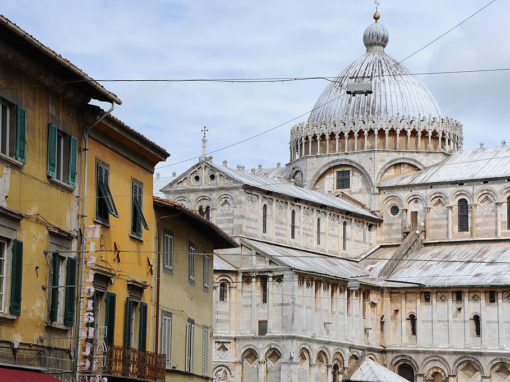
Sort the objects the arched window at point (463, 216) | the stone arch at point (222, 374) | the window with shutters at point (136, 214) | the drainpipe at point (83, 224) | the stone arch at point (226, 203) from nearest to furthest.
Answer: the drainpipe at point (83, 224)
the window with shutters at point (136, 214)
the stone arch at point (222, 374)
the stone arch at point (226, 203)
the arched window at point (463, 216)

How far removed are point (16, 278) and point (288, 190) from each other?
60280mm

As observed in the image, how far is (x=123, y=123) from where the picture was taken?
3478 cm

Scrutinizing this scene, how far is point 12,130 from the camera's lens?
28.9 metres

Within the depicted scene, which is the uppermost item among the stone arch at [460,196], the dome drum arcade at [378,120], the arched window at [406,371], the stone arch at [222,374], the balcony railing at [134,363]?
the dome drum arcade at [378,120]

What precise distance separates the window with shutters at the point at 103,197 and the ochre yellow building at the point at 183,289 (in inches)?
159

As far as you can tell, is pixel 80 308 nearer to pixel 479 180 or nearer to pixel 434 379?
pixel 434 379

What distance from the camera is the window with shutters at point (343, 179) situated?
9781 centimetres

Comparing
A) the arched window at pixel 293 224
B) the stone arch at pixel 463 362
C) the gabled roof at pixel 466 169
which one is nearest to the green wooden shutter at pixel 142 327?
the stone arch at pixel 463 362

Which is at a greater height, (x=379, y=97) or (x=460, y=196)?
(x=379, y=97)

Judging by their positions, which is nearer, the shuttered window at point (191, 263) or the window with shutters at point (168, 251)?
the window with shutters at point (168, 251)

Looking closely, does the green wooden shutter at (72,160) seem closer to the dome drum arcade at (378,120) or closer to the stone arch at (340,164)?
the dome drum arcade at (378,120)

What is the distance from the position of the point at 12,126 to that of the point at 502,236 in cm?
6540

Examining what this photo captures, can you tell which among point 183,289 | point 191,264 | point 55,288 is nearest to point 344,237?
point 191,264

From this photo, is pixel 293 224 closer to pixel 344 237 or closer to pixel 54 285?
pixel 344 237
